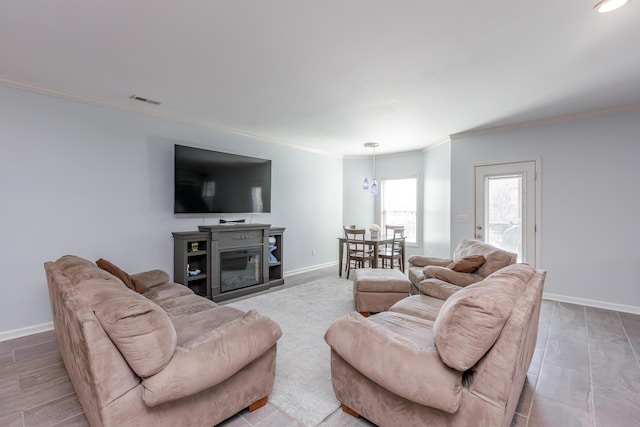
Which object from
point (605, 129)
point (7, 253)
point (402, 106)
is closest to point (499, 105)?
point (402, 106)

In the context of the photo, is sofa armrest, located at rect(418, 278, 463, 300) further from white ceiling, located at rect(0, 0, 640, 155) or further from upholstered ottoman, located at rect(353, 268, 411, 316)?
white ceiling, located at rect(0, 0, 640, 155)

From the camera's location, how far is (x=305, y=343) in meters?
2.88

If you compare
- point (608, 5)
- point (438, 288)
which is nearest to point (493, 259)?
point (438, 288)

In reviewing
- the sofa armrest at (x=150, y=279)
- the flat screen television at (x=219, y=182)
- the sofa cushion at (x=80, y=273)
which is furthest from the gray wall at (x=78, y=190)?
the sofa cushion at (x=80, y=273)

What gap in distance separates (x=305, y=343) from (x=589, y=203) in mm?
4206

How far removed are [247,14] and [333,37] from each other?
643mm

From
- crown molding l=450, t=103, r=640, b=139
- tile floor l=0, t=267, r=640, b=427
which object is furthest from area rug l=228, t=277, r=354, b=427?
crown molding l=450, t=103, r=640, b=139

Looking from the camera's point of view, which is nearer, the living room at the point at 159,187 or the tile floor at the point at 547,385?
the tile floor at the point at 547,385

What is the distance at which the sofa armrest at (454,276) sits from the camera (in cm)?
305

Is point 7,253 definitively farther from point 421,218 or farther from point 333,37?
point 421,218

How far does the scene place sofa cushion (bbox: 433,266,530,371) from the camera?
1.32 m

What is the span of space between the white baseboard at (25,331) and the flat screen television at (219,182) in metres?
1.83

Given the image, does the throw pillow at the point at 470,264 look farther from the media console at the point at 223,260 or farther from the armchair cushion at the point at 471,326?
the media console at the point at 223,260

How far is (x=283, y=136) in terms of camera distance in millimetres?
5297
